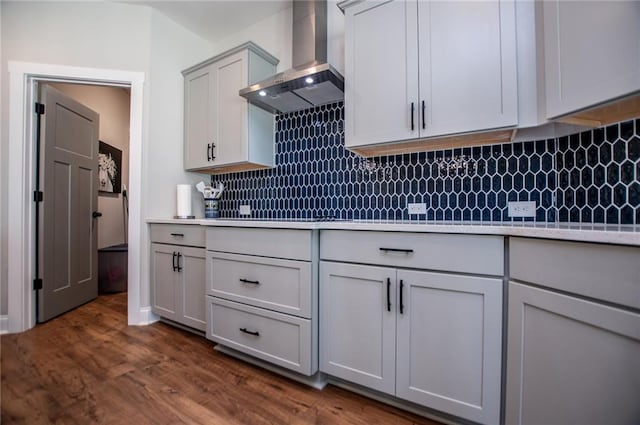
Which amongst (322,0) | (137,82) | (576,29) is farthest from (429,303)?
(137,82)

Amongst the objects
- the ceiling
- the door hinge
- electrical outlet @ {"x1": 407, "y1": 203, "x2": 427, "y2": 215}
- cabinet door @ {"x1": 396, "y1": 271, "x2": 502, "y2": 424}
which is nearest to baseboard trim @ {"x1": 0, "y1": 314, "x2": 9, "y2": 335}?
the door hinge

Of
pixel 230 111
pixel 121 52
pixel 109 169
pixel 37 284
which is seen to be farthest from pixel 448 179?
pixel 109 169

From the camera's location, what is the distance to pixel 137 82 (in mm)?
2500

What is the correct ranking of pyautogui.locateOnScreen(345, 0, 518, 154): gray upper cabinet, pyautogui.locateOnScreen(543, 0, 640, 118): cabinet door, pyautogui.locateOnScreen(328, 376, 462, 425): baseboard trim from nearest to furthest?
pyautogui.locateOnScreen(543, 0, 640, 118): cabinet door
pyautogui.locateOnScreen(328, 376, 462, 425): baseboard trim
pyautogui.locateOnScreen(345, 0, 518, 154): gray upper cabinet

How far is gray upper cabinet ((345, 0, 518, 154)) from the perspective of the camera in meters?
1.38

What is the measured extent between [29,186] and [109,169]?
1732mm

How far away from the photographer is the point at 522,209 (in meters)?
1.56

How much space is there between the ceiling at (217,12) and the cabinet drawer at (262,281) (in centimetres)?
213

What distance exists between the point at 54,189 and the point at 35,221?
0.34 metres

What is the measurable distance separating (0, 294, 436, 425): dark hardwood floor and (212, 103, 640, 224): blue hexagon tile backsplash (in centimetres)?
113

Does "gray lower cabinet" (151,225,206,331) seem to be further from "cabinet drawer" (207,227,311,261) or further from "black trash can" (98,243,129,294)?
"black trash can" (98,243,129,294)

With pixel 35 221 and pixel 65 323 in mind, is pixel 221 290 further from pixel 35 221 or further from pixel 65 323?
pixel 35 221

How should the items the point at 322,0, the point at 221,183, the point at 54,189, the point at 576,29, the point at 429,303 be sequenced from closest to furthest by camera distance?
the point at 576,29
the point at 429,303
the point at 322,0
the point at 54,189
the point at 221,183

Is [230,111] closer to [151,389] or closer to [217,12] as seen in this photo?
[217,12]
